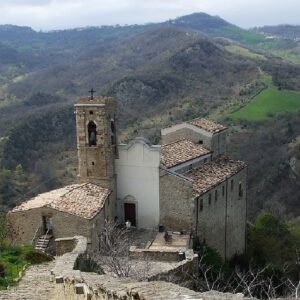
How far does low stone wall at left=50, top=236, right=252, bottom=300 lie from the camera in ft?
31.6

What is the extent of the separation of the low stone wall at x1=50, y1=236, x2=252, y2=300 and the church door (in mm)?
10368

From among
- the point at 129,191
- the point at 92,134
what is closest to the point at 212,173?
the point at 129,191

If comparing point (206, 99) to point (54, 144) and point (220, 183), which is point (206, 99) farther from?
point (220, 183)

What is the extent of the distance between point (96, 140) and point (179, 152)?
4615 millimetres

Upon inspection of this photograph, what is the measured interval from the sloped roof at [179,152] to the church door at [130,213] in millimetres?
2549

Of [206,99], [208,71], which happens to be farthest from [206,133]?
[208,71]

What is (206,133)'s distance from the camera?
102ft

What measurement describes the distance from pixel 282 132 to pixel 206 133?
4222cm

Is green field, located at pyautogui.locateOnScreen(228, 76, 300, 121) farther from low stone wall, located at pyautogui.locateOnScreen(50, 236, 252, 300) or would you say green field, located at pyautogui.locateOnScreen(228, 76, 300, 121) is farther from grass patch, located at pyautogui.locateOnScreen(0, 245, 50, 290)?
low stone wall, located at pyautogui.locateOnScreen(50, 236, 252, 300)

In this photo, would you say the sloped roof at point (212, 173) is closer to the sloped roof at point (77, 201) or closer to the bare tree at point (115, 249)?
the bare tree at point (115, 249)

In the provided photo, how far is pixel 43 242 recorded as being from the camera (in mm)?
22531

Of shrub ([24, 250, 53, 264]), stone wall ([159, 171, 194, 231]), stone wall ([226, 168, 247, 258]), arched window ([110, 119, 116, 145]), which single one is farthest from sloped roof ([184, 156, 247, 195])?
shrub ([24, 250, 53, 264])

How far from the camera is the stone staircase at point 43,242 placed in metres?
22.3

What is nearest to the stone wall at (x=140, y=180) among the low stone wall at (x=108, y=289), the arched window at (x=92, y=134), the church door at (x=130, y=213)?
the church door at (x=130, y=213)
